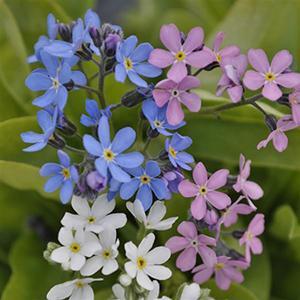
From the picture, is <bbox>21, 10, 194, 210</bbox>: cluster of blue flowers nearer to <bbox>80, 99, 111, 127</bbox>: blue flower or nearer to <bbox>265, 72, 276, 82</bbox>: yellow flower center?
<bbox>80, 99, 111, 127</bbox>: blue flower

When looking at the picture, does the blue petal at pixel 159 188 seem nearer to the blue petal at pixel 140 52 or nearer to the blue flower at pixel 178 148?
the blue flower at pixel 178 148

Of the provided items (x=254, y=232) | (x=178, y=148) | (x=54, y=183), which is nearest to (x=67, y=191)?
(x=54, y=183)

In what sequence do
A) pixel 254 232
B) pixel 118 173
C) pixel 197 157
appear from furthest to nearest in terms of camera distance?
pixel 197 157 → pixel 254 232 → pixel 118 173

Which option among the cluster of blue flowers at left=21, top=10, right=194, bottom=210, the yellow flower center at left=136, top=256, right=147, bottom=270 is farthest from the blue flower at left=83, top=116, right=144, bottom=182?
the yellow flower center at left=136, top=256, right=147, bottom=270

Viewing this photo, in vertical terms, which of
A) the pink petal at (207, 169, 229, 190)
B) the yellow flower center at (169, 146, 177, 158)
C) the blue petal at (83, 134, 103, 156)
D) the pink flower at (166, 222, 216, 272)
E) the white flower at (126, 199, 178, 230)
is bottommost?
the pink flower at (166, 222, 216, 272)

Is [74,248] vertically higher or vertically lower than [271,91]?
lower

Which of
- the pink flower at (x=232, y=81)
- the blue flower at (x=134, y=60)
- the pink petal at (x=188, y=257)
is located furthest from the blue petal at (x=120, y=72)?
Result: the pink petal at (x=188, y=257)

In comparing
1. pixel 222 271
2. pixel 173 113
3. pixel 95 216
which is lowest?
pixel 222 271

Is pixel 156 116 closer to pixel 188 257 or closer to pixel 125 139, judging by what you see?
pixel 125 139

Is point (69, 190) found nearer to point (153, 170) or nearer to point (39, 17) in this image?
point (153, 170)
